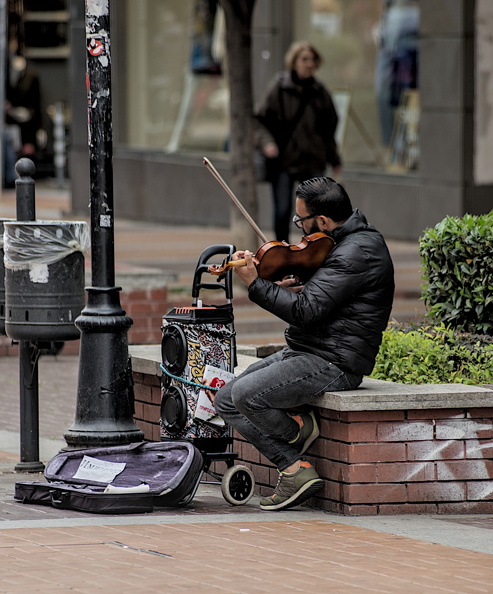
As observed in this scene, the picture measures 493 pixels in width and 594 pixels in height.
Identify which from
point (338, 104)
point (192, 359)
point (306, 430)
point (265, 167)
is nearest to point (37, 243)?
point (192, 359)

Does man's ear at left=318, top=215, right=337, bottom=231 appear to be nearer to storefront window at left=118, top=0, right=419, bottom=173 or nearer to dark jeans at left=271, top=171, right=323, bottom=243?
dark jeans at left=271, top=171, right=323, bottom=243

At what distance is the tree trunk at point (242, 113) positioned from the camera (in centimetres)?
1324

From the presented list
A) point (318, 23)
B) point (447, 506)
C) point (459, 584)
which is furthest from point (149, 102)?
point (459, 584)

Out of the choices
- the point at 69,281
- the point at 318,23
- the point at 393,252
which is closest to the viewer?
the point at 69,281

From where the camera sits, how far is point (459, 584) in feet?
18.0

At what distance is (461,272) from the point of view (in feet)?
26.3

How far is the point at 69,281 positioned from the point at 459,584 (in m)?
3.19

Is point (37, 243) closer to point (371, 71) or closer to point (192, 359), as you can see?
point (192, 359)

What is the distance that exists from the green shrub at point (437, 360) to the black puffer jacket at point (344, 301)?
88 centimetres

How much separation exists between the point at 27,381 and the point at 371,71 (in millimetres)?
10352

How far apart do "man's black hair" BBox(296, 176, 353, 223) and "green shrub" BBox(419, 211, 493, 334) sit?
1.22m

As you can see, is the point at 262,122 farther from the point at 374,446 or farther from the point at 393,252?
the point at 374,446

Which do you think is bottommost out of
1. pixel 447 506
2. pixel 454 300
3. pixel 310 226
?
pixel 447 506

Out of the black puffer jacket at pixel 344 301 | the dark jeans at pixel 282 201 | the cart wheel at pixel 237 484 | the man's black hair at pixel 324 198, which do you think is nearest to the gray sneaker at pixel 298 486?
the cart wheel at pixel 237 484
